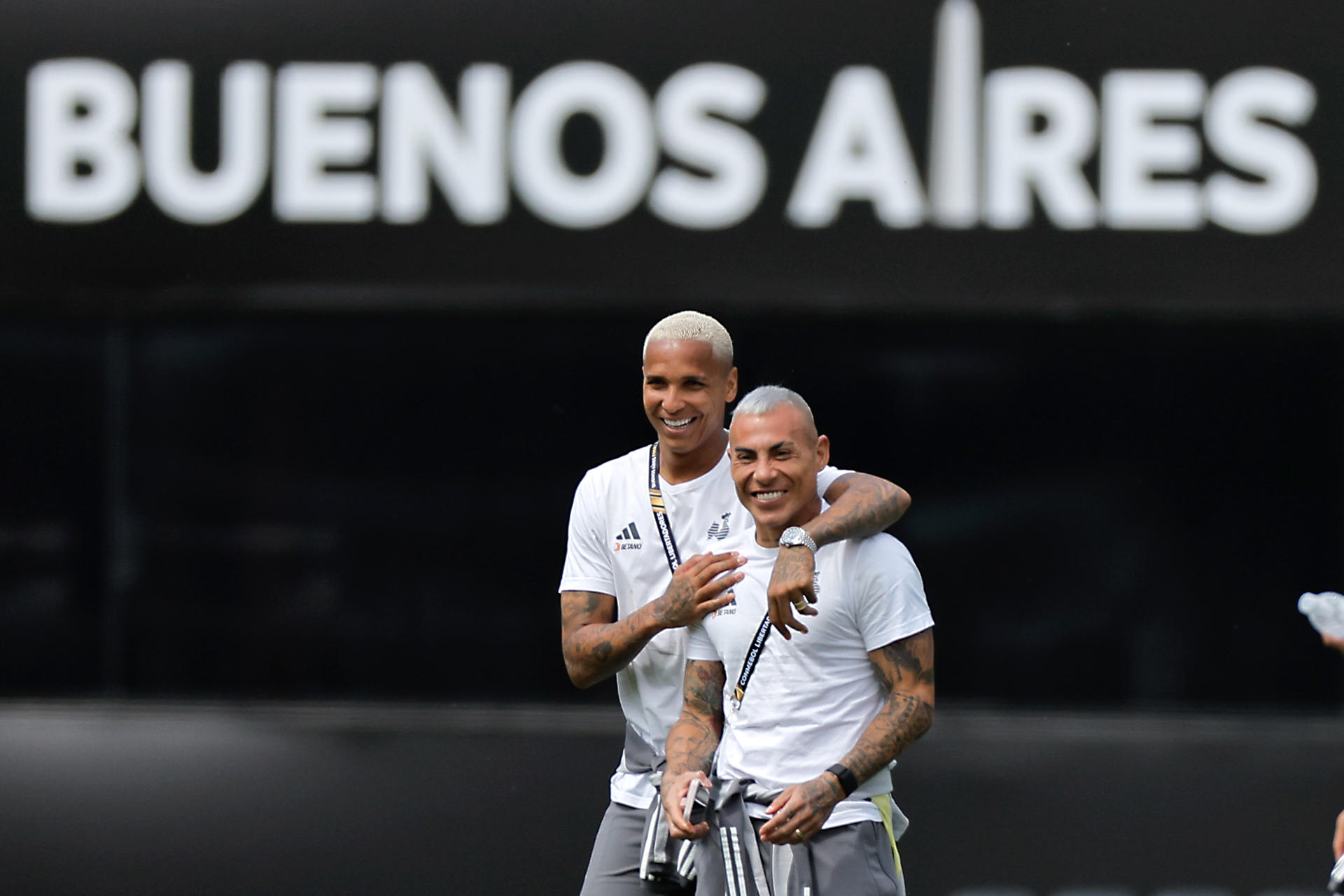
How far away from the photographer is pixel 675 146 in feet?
21.3

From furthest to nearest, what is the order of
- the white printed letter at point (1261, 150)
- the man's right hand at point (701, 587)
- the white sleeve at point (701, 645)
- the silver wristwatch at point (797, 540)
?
the white printed letter at point (1261, 150) → the white sleeve at point (701, 645) → the man's right hand at point (701, 587) → the silver wristwatch at point (797, 540)

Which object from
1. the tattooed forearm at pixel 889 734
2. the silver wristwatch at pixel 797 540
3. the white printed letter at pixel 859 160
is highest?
the white printed letter at pixel 859 160

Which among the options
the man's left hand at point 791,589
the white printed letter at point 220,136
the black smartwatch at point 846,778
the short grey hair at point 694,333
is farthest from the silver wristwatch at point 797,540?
the white printed letter at point 220,136

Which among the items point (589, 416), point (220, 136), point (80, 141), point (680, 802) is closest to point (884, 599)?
point (680, 802)

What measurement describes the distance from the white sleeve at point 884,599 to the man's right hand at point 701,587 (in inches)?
11.4

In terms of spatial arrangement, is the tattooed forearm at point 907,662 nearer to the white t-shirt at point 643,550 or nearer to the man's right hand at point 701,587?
the man's right hand at point 701,587

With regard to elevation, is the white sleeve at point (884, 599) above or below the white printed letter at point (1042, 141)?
below

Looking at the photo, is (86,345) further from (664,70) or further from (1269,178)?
(1269,178)

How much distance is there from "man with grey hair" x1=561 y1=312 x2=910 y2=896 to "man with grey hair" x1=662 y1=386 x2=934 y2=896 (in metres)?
0.15

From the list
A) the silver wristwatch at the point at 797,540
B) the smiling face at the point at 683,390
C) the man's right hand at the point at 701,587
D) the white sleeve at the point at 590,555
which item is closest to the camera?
the silver wristwatch at the point at 797,540

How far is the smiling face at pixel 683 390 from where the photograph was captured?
159 inches

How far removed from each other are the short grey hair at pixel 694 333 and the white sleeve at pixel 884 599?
2.28ft

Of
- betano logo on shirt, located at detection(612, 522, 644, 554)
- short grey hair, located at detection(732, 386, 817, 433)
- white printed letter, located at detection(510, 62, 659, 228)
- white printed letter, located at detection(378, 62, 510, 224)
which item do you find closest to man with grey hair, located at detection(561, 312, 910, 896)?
betano logo on shirt, located at detection(612, 522, 644, 554)

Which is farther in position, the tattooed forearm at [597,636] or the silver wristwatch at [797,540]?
the tattooed forearm at [597,636]
